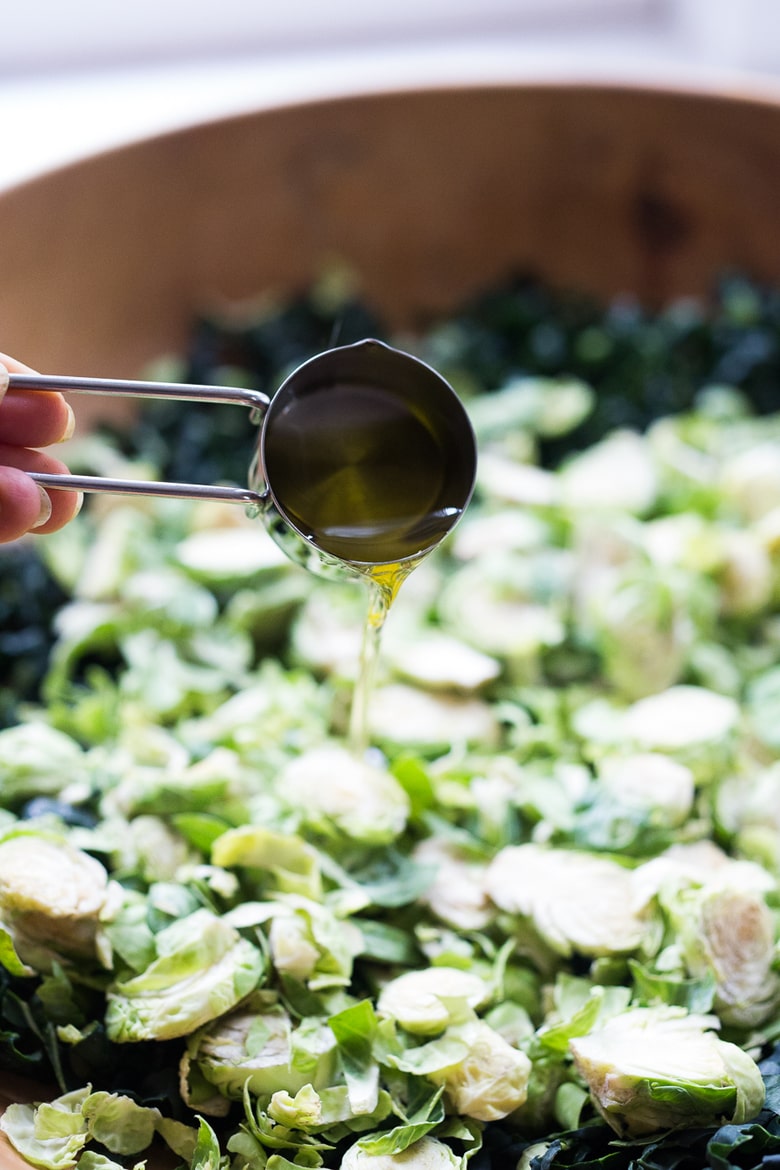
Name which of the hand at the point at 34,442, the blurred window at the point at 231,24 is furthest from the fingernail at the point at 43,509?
the blurred window at the point at 231,24

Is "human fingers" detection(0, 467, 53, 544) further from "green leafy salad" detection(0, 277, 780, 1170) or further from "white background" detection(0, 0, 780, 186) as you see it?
"white background" detection(0, 0, 780, 186)

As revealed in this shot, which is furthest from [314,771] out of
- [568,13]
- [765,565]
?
[568,13]

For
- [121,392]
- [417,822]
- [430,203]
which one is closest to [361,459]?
[121,392]

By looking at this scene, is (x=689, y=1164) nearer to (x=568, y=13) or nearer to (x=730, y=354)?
(x=730, y=354)

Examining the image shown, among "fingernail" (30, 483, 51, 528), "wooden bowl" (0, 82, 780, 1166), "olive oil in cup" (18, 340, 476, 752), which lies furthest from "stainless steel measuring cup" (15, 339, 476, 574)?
→ "wooden bowl" (0, 82, 780, 1166)

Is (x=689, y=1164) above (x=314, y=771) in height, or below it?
below

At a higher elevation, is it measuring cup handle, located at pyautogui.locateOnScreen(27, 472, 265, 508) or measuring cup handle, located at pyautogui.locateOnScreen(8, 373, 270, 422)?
measuring cup handle, located at pyautogui.locateOnScreen(8, 373, 270, 422)
